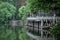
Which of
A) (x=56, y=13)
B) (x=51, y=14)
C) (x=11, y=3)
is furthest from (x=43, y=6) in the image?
(x=11, y=3)

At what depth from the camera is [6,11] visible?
279 feet

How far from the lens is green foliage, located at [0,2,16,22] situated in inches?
3337

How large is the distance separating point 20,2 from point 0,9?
19.0 m

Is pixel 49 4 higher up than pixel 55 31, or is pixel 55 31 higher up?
pixel 49 4

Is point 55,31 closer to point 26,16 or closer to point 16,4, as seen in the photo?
point 26,16

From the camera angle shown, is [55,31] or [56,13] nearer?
[55,31]

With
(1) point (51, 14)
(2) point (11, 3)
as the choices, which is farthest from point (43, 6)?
(2) point (11, 3)

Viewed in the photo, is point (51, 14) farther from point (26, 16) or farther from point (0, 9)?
point (0, 9)

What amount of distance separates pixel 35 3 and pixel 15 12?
4806cm

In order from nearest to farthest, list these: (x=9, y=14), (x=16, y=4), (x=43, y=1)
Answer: (x=43, y=1) → (x=9, y=14) → (x=16, y=4)

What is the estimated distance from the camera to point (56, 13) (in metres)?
45.8

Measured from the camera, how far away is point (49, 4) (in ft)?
135

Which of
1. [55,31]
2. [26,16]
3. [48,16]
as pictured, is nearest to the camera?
[55,31]

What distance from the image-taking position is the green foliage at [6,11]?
278 ft
